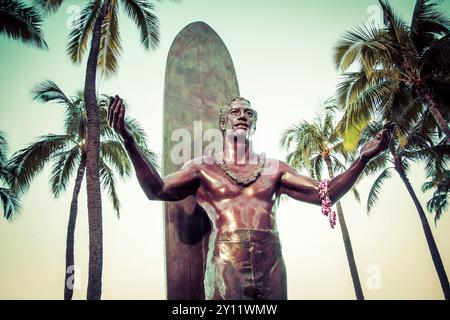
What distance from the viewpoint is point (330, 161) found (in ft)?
52.1

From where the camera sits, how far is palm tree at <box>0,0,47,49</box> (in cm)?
973

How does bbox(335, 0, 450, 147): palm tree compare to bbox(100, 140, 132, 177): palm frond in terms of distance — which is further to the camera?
bbox(100, 140, 132, 177): palm frond

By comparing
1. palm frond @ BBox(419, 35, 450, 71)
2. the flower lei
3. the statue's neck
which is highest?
palm frond @ BBox(419, 35, 450, 71)

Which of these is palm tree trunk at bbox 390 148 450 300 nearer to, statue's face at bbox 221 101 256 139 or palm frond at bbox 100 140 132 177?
palm frond at bbox 100 140 132 177

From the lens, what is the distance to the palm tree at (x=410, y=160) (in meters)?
12.8

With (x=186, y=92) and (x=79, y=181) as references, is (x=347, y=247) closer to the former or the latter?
(x=79, y=181)

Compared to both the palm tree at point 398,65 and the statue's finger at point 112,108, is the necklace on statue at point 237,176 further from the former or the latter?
the palm tree at point 398,65

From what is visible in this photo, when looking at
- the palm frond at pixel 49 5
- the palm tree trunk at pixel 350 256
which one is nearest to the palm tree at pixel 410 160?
the palm tree trunk at pixel 350 256

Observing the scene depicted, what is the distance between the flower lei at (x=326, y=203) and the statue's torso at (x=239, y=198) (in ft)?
1.14

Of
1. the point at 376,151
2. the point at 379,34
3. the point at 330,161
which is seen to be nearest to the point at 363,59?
the point at 379,34

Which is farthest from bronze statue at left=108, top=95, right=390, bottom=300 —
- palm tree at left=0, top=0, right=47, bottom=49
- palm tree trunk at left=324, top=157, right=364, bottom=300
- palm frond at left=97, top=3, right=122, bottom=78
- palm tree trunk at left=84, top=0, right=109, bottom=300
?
palm tree trunk at left=324, top=157, right=364, bottom=300

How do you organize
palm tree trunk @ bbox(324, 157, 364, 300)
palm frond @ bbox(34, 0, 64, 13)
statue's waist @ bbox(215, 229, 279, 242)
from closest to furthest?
statue's waist @ bbox(215, 229, 279, 242)
palm frond @ bbox(34, 0, 64, 13)
palm tree trunk @ bbox(324, 157, 364, 300)

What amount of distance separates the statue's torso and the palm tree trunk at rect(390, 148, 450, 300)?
1243 cm

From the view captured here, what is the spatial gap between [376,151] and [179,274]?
181cm
